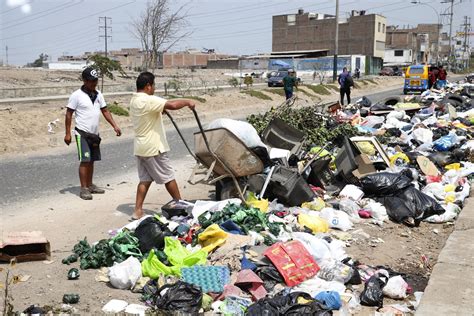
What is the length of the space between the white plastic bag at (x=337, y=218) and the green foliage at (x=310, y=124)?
2.62m

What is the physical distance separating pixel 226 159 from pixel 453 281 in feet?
8.79

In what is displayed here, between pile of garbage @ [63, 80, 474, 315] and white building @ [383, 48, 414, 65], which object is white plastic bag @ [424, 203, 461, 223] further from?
white building @ [383, 48, 414, 65]

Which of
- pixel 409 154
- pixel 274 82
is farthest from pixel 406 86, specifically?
pixel 409 154

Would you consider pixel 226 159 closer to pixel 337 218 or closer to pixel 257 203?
pixel 257 203

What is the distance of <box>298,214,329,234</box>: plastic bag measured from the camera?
5348mm

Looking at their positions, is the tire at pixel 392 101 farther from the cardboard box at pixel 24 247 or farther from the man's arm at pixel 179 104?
the cardboard box at pixel 24 247

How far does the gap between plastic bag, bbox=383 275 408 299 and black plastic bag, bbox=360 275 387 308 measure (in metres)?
0.05

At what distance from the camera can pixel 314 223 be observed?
5395mm

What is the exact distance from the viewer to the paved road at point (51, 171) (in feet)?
22.9

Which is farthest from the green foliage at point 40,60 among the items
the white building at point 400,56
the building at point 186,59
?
the white building at point 400,56

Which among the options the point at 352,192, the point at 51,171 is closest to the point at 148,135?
the point at 352,192

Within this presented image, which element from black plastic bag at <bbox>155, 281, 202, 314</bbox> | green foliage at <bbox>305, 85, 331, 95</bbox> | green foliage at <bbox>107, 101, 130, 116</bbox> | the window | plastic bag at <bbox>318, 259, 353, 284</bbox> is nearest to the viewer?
black plastic bag at <bbox>155, 281, 202, 314</bbox>

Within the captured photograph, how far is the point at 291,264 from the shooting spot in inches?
165

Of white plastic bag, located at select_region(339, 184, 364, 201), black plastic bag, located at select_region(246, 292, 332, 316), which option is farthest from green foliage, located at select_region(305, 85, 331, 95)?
black plastic bag, located at select_region(246, 292, 332, 316)
